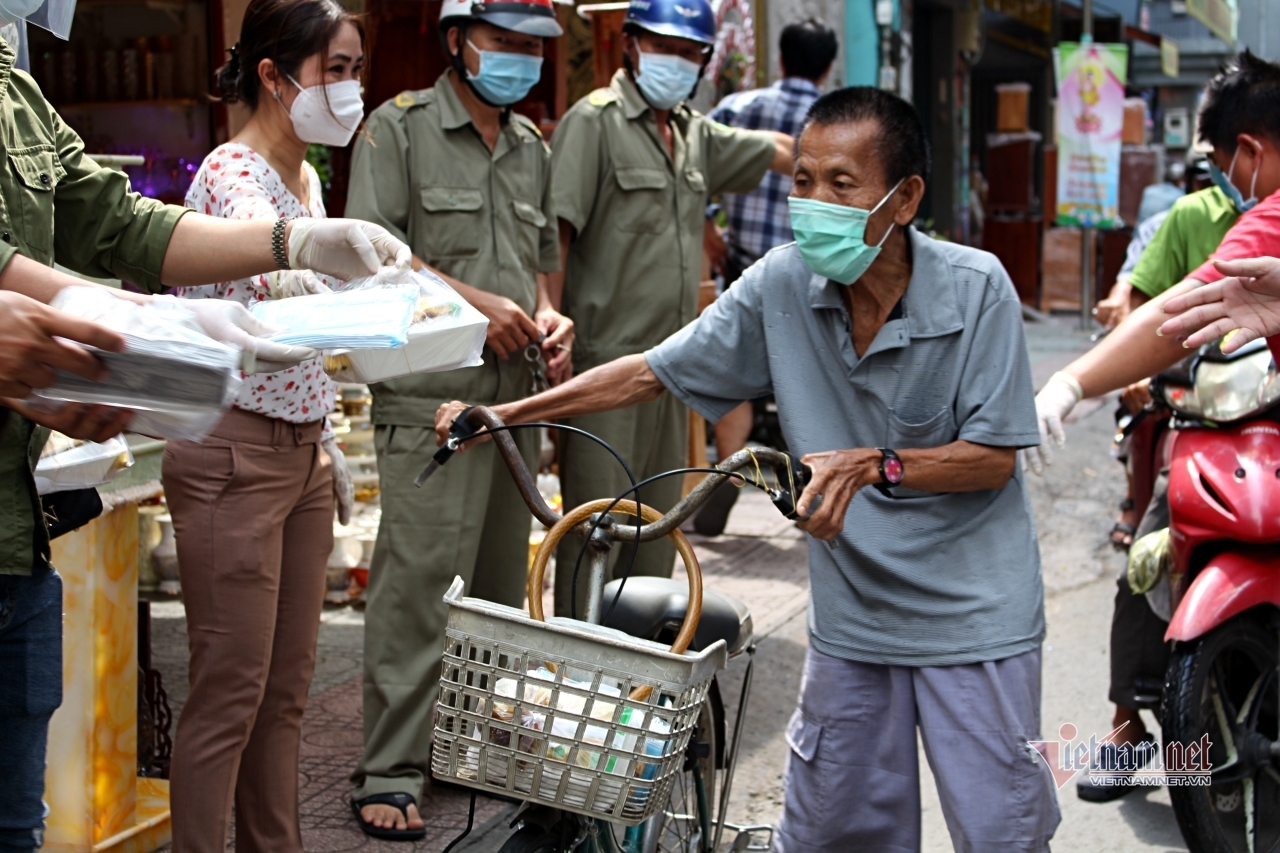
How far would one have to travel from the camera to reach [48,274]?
194 cm

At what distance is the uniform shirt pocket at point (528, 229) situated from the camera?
4.09 meters

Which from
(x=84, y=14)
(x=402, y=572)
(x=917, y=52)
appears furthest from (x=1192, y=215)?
(x=917, y=52)

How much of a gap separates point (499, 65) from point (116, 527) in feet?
5.34

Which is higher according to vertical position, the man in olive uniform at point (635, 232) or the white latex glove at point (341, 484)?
the man in olive uniform at point (635, 232)

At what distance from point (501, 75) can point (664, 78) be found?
0.87 meters

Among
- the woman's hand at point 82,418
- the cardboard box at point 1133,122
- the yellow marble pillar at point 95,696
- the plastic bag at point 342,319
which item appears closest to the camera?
the woman's hand at point 82,418

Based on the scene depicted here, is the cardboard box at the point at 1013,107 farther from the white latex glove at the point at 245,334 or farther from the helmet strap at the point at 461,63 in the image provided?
the white latex glove at the point at 245,334

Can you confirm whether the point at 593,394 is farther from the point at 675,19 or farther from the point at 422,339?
the point at 675,19

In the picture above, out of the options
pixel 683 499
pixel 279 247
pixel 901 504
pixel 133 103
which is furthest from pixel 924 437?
pixel 133 103

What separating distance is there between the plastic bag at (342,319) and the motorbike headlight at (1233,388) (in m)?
2.31

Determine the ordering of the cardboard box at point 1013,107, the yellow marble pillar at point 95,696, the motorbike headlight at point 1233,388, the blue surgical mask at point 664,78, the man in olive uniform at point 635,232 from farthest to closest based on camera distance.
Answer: the cardboard box at point 1013,107, the blue surgical mask at point 664,78, the man in olive uniform at point 635,232, the motorbike headlight at point 1233,388, the yellow marble pillar at point 95,696

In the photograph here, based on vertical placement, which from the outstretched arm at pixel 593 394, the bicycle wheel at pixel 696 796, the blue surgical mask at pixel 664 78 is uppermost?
the blue surgical mask at pixel 664 78

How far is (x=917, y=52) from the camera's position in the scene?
15367 mm

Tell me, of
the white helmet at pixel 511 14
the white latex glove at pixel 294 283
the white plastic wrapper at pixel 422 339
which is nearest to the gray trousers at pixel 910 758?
the white plastic wrapper at pixel 422 339
